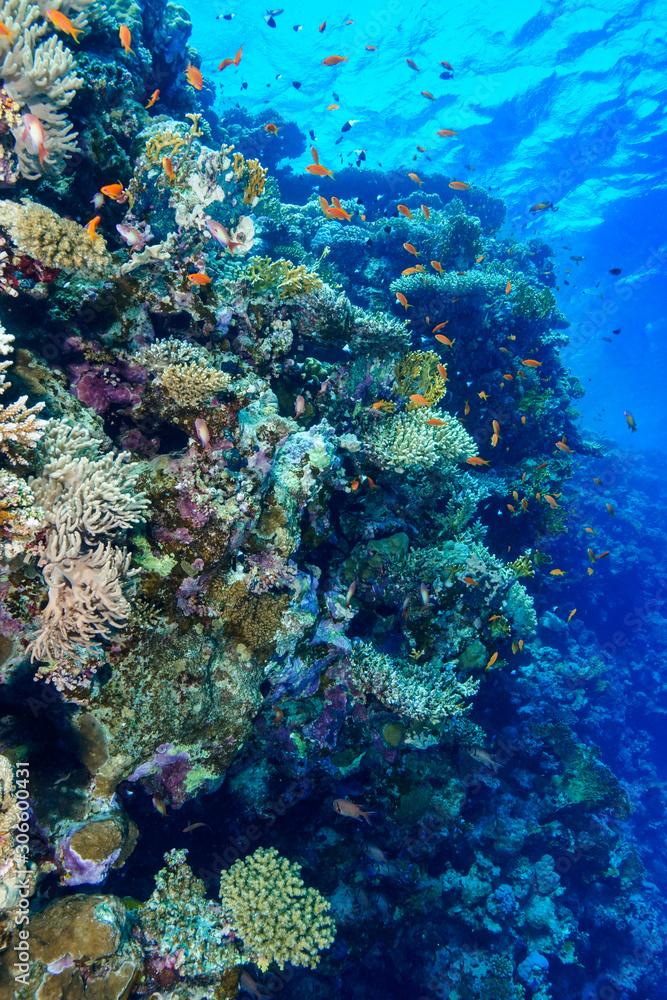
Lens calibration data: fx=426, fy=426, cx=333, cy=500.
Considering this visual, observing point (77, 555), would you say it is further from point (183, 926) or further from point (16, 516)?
point (183, 926)

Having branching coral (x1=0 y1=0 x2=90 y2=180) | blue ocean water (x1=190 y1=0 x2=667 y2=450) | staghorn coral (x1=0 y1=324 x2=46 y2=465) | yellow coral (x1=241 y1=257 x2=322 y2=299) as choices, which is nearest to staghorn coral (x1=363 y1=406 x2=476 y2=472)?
yellow coral (x1=241 y1=257 x2=322 y2=299)

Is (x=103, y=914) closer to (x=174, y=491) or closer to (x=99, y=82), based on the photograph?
(x=174, y=491)

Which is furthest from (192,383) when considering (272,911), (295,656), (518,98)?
(518,98)

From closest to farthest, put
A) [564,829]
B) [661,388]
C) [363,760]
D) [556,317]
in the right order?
[363,760], [564,829], [556,317], [661,388]

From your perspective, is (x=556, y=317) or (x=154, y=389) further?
(x=556, y=317)

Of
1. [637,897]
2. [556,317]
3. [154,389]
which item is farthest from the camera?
[556,317]

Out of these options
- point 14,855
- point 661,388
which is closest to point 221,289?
point 14,855

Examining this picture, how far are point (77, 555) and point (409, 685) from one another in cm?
421

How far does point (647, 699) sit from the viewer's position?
15.6 m

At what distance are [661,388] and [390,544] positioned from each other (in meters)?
73.5

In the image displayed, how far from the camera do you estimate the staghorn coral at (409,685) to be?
5.29m

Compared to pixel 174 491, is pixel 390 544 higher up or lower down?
higher up

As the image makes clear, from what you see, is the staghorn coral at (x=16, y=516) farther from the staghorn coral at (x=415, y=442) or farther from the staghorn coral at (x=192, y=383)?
the staghorn coral at (x=415, y=442)

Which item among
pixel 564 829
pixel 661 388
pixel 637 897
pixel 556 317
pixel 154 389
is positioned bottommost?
pixel 637 897
